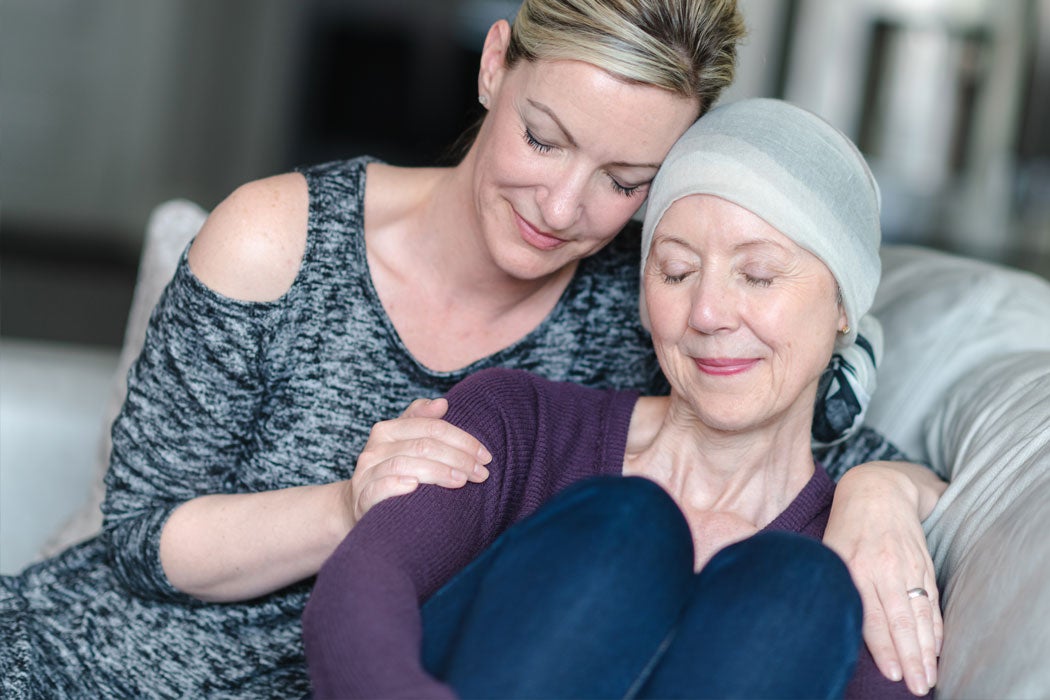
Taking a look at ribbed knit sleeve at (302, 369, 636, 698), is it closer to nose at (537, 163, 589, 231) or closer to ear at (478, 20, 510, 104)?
nose at (537, 163, 589, 231)

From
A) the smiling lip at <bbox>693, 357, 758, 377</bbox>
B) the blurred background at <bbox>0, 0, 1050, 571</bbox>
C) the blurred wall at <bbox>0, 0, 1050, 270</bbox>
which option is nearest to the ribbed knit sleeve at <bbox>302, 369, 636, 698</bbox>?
the smiling lip at <bbox>693, 357, 758, 377</bbox>

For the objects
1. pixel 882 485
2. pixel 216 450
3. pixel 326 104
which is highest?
pixel 882 485

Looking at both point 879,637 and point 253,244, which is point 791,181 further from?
point 253,244

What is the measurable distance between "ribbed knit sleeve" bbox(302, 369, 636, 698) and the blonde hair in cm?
39

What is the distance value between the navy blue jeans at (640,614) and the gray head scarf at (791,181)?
0.39 m

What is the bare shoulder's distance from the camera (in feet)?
4.91

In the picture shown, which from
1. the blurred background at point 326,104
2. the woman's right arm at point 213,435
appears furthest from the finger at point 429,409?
the blurred background at point 326,104

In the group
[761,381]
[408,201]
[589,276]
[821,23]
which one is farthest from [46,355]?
[821,23]

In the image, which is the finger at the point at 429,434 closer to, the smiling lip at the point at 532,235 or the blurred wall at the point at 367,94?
the smiling lip at the point at 532,235

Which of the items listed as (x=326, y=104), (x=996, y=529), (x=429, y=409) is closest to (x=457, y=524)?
(x=429, y=409)

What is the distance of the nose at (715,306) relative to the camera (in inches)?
53.2

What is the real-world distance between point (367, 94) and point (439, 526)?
180 inches

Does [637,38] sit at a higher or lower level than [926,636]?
higher

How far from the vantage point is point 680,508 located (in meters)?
1.16
